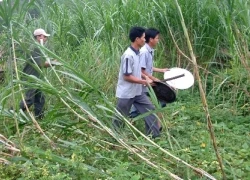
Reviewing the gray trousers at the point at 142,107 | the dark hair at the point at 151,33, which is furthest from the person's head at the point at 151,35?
the gray trousers at the point at 142,107

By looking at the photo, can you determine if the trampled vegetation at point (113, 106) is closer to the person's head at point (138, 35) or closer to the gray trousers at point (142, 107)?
the gray trousers at point (142, 107)

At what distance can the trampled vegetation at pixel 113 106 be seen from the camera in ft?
13.3

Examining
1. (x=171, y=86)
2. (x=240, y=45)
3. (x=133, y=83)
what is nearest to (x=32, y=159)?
(x=133, y=83)

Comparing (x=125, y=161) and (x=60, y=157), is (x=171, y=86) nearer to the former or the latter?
(x=125, y=161)

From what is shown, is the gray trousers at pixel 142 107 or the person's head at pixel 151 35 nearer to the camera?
the gray trousers at pixel 142 107

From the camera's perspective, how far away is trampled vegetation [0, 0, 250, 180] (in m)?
4.04

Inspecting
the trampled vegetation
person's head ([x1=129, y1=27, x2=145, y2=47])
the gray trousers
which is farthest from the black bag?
person's head ([x1=129, y1=27, x2=145, y2=47])

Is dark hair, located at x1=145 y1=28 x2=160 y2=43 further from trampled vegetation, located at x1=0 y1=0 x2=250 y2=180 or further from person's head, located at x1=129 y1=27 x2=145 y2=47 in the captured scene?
person's head, located at x1=129 y1=27 x2=145 y2=47

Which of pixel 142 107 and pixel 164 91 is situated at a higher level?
pixel 164 91

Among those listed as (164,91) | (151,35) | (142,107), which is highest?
(151,35)

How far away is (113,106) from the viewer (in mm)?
4336

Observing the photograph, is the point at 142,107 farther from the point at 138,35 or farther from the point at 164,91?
the point at 138,35

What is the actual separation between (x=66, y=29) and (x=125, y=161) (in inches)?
176

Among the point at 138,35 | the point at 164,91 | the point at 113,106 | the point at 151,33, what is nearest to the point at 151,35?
the point at 151,33
